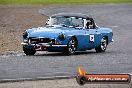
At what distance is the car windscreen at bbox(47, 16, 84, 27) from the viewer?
21719 mm

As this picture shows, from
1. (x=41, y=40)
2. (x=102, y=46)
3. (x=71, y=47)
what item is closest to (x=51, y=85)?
(x=41, y=40)

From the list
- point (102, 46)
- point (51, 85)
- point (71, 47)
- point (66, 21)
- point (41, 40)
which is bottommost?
point (102, 46)

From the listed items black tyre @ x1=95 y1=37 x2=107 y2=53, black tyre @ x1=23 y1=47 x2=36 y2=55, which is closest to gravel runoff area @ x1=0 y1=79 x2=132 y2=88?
black tyre @ x1=23 y1=47 x2=36 y2=55

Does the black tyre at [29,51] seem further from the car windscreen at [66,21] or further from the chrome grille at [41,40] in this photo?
the car windscreen at [66,21]

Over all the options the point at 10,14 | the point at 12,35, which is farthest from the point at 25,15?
the point at 12,35

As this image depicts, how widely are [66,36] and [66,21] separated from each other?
1.65 m

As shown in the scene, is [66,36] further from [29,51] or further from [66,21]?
[66,21]

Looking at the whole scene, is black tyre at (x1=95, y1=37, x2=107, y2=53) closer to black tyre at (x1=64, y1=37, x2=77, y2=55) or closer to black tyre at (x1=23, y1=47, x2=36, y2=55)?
black tyre at (x1=64, y1=37, x2=77, y2=55)

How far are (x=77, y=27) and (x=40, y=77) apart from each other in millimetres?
8739

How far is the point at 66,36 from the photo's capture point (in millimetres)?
20266

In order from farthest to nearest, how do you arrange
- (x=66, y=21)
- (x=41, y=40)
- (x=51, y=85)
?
(x=66, y=21) → (x=41, y=40) → (x=51, y=85)

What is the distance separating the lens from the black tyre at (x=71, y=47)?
20.4 meters

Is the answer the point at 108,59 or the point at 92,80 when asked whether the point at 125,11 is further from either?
the point at 92,80

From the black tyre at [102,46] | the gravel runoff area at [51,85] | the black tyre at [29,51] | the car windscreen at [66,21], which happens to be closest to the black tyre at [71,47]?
the car windscreen at [66,21]
